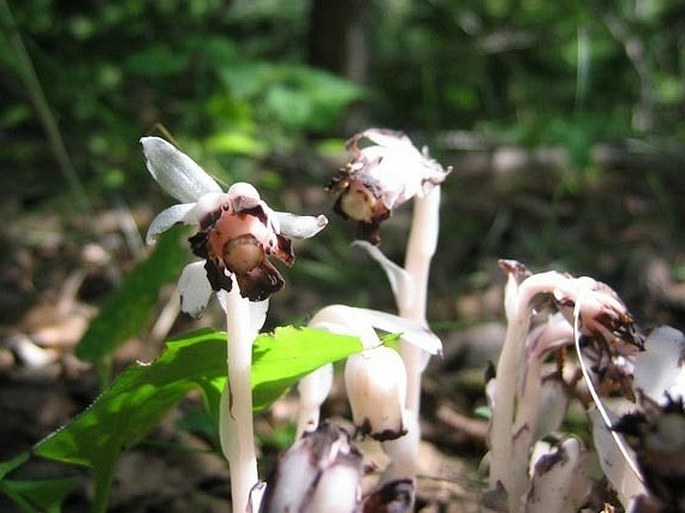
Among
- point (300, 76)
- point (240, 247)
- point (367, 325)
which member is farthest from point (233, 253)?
point (300, 76)

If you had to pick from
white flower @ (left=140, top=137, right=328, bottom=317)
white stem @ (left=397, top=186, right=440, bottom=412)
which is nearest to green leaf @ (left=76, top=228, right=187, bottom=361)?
white stem @ (left=397, top=186, right=440, bottom=412)

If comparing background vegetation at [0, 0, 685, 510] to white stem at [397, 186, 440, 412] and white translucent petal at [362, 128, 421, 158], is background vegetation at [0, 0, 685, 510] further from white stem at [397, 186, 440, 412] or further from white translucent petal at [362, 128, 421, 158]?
white translucent petal at [362, 128, 421, 158]

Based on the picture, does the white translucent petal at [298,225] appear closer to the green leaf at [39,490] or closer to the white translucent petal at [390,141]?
the white translucent petal at [390,141]

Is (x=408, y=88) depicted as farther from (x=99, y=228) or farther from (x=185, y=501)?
(x=185, y=501)

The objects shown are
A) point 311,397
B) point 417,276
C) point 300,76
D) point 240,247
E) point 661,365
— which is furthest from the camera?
point 300,76

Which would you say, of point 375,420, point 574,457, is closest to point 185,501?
point 375,420

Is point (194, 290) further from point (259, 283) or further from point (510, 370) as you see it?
point (510, 370)

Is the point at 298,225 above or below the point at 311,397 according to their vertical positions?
above
